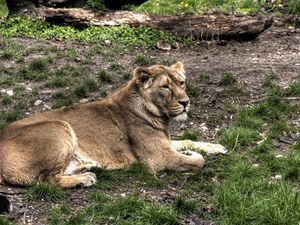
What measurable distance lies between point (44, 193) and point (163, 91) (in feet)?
7.31

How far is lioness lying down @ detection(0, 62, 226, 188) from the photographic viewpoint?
7523mm

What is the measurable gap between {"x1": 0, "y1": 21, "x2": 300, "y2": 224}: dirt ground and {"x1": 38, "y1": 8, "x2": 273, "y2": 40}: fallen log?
0.85 ft

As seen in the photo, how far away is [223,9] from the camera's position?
53.6 ft

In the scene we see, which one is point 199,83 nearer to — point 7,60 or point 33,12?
point 7,60

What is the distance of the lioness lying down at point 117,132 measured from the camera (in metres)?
7.52

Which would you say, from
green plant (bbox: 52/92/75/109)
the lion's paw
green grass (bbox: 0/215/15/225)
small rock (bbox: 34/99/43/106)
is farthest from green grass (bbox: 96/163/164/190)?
small rock (bbox: 34/99/43/106)

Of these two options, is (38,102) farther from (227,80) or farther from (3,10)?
(3,10)

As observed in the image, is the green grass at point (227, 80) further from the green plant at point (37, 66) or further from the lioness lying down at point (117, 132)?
the green plant at point (37, 66)

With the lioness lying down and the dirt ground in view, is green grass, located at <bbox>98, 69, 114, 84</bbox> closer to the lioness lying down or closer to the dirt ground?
the dirt ground

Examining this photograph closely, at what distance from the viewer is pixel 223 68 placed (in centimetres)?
1192

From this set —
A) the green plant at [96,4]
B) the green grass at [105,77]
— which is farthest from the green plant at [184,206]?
the green plant at [96,4]

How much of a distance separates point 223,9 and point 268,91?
608cm

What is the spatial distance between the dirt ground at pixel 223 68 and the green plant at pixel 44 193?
10cm

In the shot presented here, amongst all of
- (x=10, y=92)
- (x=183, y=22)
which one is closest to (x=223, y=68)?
(x=183, y=22)
